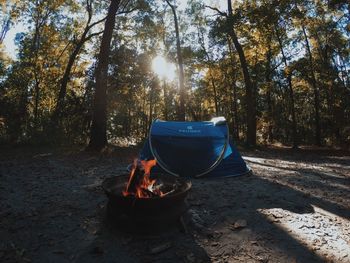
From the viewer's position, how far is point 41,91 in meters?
21.6

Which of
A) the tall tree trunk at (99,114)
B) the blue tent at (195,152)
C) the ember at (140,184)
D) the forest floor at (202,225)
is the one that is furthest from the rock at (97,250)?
the tall tree trunk at (99,114)

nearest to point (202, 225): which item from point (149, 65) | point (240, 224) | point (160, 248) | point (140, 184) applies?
point (240, 224)

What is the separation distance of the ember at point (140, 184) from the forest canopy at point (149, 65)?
8.34 m

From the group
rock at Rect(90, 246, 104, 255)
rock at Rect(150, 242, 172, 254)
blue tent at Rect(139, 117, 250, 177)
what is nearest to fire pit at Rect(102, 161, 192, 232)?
rock at Rect(150, 242, 172, 254)

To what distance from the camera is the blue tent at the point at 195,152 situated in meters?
7.33

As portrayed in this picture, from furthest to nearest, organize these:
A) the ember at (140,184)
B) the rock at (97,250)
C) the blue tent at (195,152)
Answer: the blue tent at (195,152) → the ember at (140,184) → the rock at (97,250)

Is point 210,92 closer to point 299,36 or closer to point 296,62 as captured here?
point 299,36

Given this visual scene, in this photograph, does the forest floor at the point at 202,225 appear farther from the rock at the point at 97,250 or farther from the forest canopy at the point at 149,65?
the forest canopy at the point at 149,65

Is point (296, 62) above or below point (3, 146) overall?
above

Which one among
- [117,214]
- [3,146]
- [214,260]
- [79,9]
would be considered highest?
[79,9]

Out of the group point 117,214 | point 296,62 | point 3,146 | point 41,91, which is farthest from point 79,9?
point 117,214

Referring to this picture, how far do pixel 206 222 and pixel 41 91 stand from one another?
2091 centimetres

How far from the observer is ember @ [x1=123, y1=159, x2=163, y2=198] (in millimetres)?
4055

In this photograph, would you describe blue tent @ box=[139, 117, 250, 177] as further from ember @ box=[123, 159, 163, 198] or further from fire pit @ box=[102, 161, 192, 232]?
fire pit @ box=[102, 161, 192, 232]
